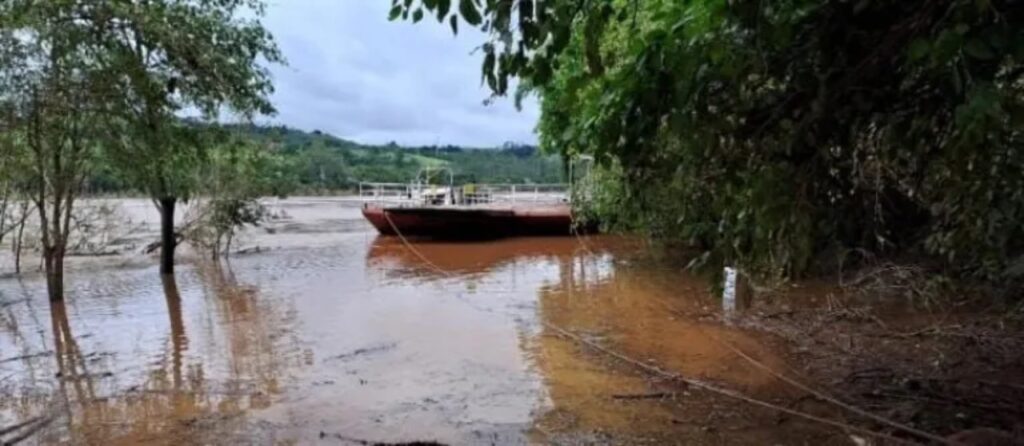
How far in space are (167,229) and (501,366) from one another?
10027 millimetres

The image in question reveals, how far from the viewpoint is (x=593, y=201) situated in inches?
538

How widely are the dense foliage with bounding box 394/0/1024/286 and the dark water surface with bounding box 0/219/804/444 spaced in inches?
65.7

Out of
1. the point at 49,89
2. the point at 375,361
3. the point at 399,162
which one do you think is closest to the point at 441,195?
the point at 49,89

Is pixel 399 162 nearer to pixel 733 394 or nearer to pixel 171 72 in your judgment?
pixel 171 72

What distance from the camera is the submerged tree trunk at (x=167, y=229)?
1445cm

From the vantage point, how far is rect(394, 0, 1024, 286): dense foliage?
2.51m

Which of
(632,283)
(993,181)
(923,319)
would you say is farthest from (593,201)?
(993,181)

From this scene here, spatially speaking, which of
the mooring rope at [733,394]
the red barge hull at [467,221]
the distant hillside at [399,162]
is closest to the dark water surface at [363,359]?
the mooring rope at [733,394]

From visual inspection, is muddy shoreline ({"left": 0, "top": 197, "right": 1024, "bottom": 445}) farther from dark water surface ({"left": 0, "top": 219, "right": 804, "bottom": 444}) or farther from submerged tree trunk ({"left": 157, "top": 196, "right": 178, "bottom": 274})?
submerged tree trunk ({"left": 157, "top": 196, "right": 178, "bottom": 274})

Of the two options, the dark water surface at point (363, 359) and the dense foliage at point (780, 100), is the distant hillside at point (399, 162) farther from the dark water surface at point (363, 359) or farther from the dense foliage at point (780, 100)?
the dense foliage at point (780, 100)

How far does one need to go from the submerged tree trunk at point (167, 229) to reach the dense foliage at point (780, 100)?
38.1 feet

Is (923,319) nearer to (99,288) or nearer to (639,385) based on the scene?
(639,385)

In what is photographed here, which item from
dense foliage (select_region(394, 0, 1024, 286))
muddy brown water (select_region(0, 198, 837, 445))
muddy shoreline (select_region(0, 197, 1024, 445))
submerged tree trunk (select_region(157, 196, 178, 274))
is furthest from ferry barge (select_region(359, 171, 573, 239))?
dense foliage (select_region(394, 0, 1024, 286))

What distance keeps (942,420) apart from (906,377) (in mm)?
1210
